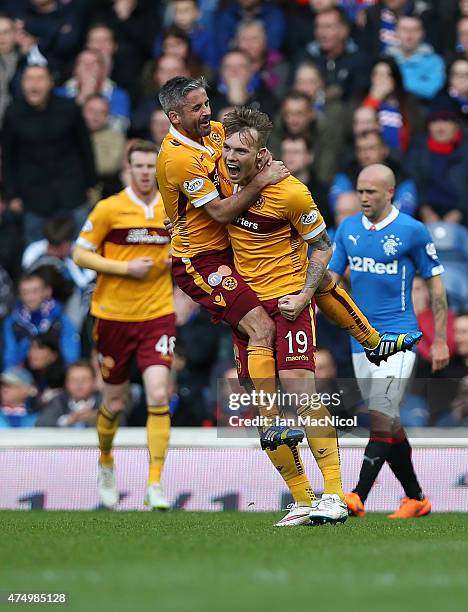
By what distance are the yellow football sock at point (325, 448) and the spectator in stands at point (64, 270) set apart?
642cm

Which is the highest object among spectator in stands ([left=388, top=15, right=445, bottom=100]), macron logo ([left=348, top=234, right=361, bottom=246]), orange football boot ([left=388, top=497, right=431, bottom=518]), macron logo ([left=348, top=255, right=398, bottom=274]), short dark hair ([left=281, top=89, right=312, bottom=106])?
spectator in stands ([left=388, top=15, right=445, bottom=100])

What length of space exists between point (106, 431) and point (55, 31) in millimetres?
7137

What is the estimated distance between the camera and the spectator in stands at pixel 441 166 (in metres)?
14.3

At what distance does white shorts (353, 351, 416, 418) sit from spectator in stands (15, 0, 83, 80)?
25.0 ft

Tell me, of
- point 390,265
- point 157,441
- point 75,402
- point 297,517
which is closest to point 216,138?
point 390,265

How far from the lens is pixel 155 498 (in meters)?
10.8

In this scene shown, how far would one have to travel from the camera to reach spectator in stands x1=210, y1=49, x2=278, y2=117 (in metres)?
15.4

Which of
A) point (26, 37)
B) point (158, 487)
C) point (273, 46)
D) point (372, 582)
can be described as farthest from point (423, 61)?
point (372, 582)

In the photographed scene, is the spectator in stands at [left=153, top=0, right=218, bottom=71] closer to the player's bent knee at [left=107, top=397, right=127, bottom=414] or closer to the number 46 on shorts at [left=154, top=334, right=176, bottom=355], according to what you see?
the number 46 on shorts at [left=154, top=334, right=176, bottom=355]

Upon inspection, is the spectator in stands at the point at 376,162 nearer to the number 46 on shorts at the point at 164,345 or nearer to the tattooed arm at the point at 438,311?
the number 46 on shorts at the point at 164,345

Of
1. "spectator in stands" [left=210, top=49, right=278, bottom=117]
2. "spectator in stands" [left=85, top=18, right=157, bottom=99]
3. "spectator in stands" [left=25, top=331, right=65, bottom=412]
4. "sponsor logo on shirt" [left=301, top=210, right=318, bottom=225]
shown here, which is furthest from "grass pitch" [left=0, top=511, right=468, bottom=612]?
"spectator in stands" [left=85, top=18, right=157, bottom=99]

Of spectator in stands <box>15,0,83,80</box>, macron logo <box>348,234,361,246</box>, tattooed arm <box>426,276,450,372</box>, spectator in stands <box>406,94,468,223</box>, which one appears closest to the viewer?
tattooed arm <box>426,276,450,372</box>

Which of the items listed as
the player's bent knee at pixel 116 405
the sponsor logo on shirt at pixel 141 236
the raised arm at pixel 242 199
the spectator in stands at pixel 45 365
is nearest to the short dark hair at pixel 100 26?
the spectator in stands at pixel 45 365

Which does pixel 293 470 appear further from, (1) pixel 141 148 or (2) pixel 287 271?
(1) pixel 141 148
